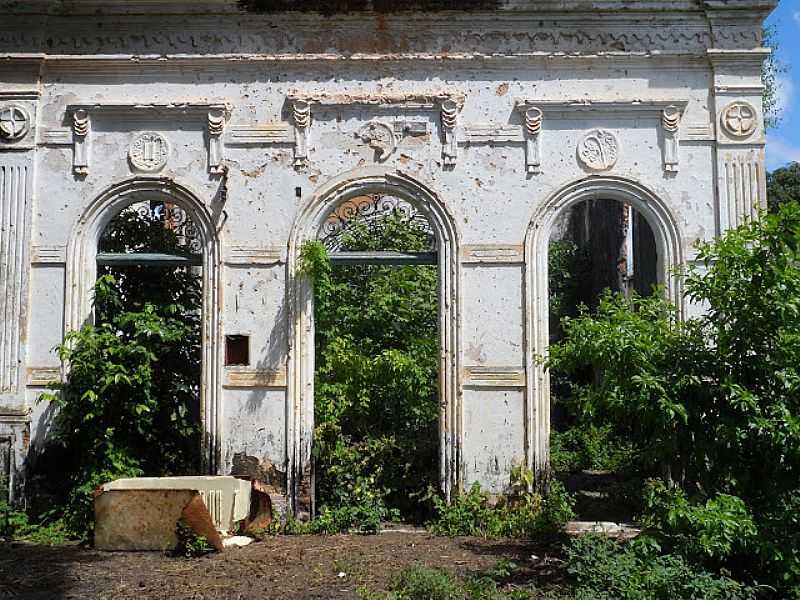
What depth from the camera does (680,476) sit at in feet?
22.7

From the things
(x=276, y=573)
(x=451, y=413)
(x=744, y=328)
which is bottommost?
(x=276, y=573)

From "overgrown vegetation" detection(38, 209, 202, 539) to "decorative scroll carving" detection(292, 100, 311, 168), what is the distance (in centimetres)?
211

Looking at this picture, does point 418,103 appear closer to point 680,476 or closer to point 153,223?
point 153,223

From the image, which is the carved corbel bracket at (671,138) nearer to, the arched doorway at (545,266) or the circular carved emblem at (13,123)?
the arched doorway at (545,266)

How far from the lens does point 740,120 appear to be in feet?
29.1

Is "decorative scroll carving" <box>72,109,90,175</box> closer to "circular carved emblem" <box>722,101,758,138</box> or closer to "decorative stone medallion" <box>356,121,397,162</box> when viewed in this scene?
"decorative stone medallion" <box>356,121,397,162</box>

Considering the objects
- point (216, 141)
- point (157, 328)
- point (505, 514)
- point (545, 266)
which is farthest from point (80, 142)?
point (505, 514)

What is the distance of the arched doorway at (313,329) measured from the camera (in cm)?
872

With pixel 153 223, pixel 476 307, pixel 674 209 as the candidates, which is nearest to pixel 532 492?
pixel 476 307

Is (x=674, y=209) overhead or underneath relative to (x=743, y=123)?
underneath

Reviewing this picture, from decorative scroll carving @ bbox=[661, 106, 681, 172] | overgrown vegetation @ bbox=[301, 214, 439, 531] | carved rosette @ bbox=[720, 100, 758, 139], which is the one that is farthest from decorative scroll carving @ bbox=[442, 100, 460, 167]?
carved rosette @ bbox=[720, 100, 758, 139]

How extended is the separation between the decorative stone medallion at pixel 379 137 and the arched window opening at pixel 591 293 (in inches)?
141

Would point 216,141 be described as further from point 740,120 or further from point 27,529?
point 740,120

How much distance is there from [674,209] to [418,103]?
295 cm
